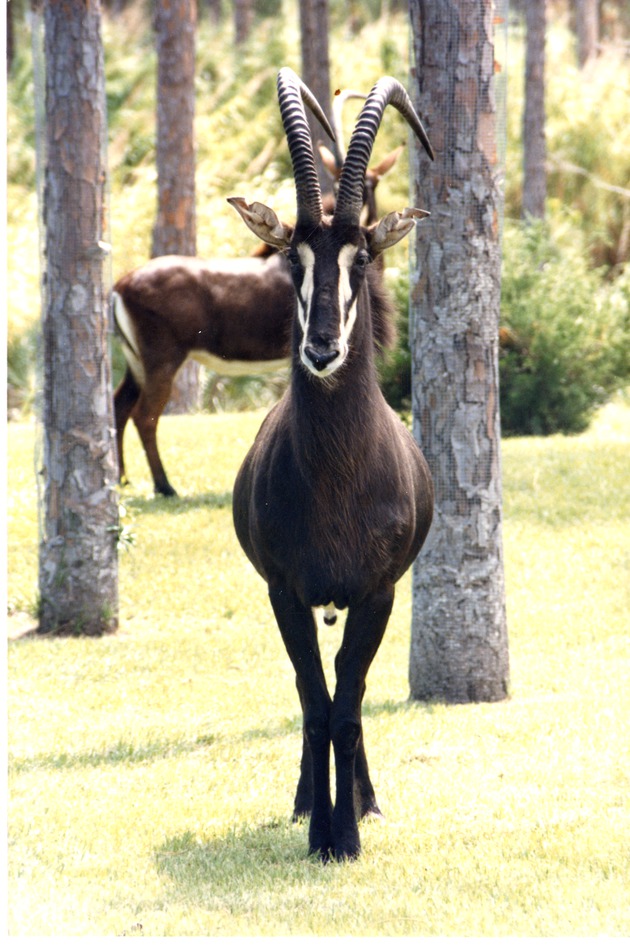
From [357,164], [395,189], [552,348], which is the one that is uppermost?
[395,189]

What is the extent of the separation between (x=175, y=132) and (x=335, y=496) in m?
11.6

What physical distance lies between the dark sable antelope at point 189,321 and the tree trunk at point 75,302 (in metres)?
2.44

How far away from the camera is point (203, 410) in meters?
18.1

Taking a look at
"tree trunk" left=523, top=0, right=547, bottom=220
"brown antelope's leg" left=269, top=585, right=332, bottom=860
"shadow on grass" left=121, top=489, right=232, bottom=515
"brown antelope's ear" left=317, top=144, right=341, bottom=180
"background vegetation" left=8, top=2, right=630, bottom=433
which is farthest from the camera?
"tree trunk" left=523, top=0, right=547, bottom=220

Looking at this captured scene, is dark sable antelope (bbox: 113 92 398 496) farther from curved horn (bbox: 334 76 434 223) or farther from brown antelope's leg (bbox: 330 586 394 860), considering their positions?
brown antelope's leg (bbox: 330 586 394 860)

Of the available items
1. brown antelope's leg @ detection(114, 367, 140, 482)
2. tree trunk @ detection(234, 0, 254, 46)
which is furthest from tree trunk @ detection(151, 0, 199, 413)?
tree trunk @ detection(234, 0, 254, 46)

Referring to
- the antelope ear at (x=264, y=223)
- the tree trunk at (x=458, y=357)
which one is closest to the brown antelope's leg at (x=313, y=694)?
the antelope ear at (x=264, y=223)

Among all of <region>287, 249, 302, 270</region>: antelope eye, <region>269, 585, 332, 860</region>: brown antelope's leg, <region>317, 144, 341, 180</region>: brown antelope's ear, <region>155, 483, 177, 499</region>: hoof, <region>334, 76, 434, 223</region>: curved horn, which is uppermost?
<region>317, 144, 341, 180</region>: brown antelope's ear

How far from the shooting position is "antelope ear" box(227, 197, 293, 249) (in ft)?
14.4

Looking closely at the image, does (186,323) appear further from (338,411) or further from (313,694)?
(313,694)

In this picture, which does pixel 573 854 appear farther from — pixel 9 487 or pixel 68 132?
pixel 9 487

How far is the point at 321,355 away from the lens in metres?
4.00

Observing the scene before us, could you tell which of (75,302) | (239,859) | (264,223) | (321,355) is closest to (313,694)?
(239,859)

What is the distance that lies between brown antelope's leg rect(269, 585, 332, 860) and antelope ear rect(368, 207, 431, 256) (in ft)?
4.24
